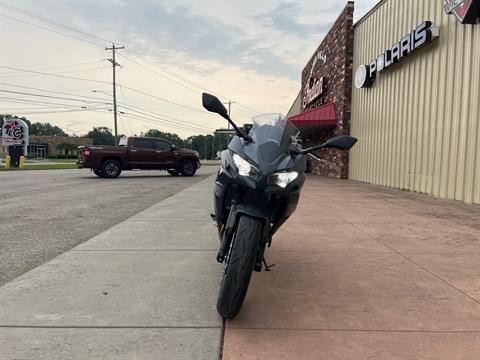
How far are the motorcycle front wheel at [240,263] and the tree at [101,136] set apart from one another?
131752 millimetres

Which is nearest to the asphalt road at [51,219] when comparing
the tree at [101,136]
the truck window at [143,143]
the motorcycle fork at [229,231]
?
the motorcycle fork at [229,231]

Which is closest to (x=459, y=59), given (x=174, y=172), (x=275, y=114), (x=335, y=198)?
(x=335, y=198)

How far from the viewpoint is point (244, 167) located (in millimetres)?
3188

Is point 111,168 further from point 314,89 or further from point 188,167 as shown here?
point 314,89

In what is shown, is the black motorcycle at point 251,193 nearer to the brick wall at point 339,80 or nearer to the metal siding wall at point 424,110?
the metal siding wall at point 424,110

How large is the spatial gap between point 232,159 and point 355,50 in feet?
58.1

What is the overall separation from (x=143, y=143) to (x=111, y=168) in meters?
1.91

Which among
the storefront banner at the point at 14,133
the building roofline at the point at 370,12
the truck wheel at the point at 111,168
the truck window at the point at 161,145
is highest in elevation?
the building roofline at the point at 370,12

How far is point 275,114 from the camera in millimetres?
3836

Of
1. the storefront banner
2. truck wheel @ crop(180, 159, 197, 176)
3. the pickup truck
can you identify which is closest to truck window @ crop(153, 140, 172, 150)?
the pickup truck

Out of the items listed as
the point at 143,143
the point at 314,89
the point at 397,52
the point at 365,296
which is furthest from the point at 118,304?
the point at 314,89

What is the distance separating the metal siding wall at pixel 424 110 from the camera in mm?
9844

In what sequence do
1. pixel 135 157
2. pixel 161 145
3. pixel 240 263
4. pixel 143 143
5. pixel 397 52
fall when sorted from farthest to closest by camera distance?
pixel 161 145 < pixel 143 143 < pixel 135 157 < pixel 397 52 < pixel 240 263

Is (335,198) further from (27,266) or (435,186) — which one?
(27,266)
